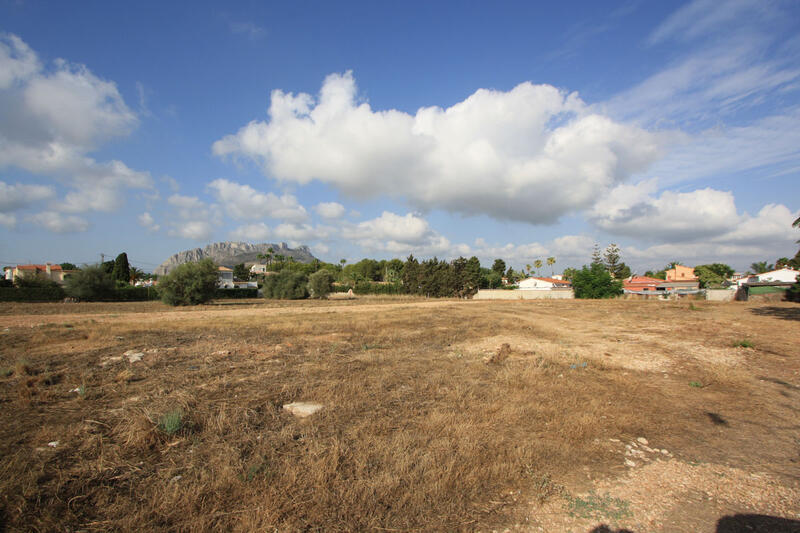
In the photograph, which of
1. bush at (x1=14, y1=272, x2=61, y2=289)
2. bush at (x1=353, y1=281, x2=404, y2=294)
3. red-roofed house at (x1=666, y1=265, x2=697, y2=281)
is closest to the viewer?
bush at (x1=14, y1=272, x2=61, y2=289)

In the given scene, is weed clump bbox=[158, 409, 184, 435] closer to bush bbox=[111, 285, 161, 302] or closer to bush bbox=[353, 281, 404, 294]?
bush bbox=[111, 285, 161, 302]

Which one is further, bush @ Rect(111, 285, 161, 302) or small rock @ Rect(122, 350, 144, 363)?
bush @ Rect(111, 285, 161, 302)

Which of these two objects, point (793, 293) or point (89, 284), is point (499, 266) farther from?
point (89, 284)

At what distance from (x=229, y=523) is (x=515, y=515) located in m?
2.67

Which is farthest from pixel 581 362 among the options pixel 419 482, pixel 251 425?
pixel 251 425

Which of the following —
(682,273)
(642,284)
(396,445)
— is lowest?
(396,445)

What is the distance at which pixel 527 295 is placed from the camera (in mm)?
56406

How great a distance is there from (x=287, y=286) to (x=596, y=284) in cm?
4682

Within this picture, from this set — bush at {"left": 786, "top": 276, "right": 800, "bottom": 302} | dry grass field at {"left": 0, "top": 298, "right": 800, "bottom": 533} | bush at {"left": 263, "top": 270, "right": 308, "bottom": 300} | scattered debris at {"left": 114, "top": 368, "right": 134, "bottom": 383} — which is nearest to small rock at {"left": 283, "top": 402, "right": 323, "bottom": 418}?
dry grass field at {"left": 0, "top": 298, "right": 800, "bottom": 533}

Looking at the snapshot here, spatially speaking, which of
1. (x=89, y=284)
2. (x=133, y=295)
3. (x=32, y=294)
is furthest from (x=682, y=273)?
(x=32, y=294)

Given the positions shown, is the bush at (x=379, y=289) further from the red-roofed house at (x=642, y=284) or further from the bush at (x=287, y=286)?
the red-roofed house at (x=642, y=284)

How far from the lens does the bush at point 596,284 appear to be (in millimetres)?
47906

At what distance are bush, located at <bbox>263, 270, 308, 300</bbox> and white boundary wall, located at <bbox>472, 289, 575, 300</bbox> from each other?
97.3 feet

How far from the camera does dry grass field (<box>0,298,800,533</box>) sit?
324 cm
